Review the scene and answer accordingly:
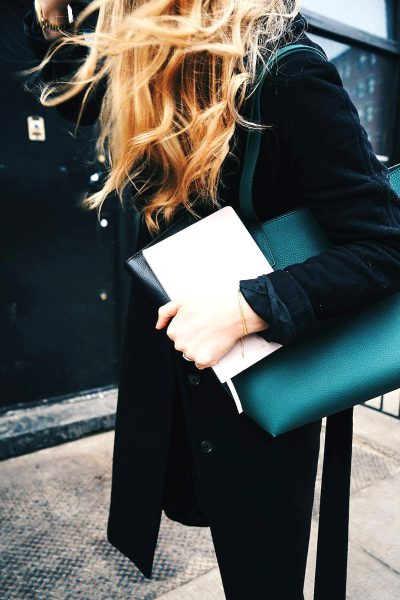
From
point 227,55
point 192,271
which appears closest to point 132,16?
point 227,55

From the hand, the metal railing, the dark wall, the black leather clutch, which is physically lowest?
the metal railing

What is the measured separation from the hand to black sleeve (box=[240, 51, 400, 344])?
1.0 inches

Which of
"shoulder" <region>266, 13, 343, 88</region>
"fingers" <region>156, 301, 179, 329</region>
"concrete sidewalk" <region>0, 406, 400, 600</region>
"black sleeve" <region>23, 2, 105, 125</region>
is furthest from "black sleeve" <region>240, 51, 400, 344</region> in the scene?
"concrete sidewalk" <region>0, 406, 400, 600</region>

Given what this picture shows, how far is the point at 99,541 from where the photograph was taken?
2025 mm

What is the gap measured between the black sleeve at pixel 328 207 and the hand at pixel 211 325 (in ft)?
0.09

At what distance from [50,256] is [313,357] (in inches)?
92.7

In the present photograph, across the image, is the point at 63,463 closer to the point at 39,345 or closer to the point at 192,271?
the point at 39,345

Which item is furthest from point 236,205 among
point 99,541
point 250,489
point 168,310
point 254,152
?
point 99,541

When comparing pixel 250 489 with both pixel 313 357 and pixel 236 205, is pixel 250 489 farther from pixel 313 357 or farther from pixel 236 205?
pixel 236 205

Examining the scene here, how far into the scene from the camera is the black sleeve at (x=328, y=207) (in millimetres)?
749

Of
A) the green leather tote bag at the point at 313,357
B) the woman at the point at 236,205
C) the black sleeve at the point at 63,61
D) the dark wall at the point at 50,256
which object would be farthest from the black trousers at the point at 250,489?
the dark wall at the point at 50,256

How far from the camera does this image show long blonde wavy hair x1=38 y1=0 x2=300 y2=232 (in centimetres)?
79

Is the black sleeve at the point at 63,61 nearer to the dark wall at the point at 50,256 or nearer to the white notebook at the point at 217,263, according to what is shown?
the white notebook at the point at 217,263

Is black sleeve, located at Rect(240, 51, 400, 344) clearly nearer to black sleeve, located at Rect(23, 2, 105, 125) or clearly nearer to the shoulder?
the shoulder
